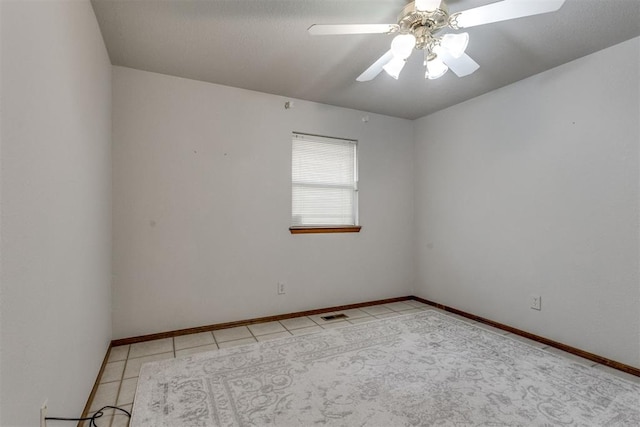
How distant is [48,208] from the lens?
1.21 meters

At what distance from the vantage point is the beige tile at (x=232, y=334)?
2.76 metres

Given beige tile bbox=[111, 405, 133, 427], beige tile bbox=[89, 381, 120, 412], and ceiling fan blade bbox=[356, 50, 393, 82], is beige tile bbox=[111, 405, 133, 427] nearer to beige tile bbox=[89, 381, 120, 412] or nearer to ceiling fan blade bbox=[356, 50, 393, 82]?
beige tile bbox=[89, 381, 120, 412]

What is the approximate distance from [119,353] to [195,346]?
566 millimetres

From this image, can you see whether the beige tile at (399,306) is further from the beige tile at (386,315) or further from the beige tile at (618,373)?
the beige tile at (618,373)

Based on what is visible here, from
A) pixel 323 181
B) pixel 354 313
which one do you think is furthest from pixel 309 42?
pixel 354 313

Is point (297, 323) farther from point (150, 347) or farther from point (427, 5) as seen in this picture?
point (427, 5)

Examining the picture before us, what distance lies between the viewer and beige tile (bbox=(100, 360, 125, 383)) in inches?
81.8

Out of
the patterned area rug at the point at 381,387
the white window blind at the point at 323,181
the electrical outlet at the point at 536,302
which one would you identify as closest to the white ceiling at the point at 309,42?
the white window blind at the point at 323,181

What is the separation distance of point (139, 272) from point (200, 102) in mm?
1647

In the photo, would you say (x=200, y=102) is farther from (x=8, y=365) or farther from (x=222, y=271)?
(x=8, y=365)

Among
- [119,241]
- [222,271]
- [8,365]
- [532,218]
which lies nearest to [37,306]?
[8,365]

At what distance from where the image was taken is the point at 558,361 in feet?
7.62

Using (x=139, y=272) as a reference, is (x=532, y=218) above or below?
above

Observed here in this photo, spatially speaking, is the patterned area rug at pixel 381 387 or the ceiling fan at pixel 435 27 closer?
the ceiling fan at pixel 435 27
